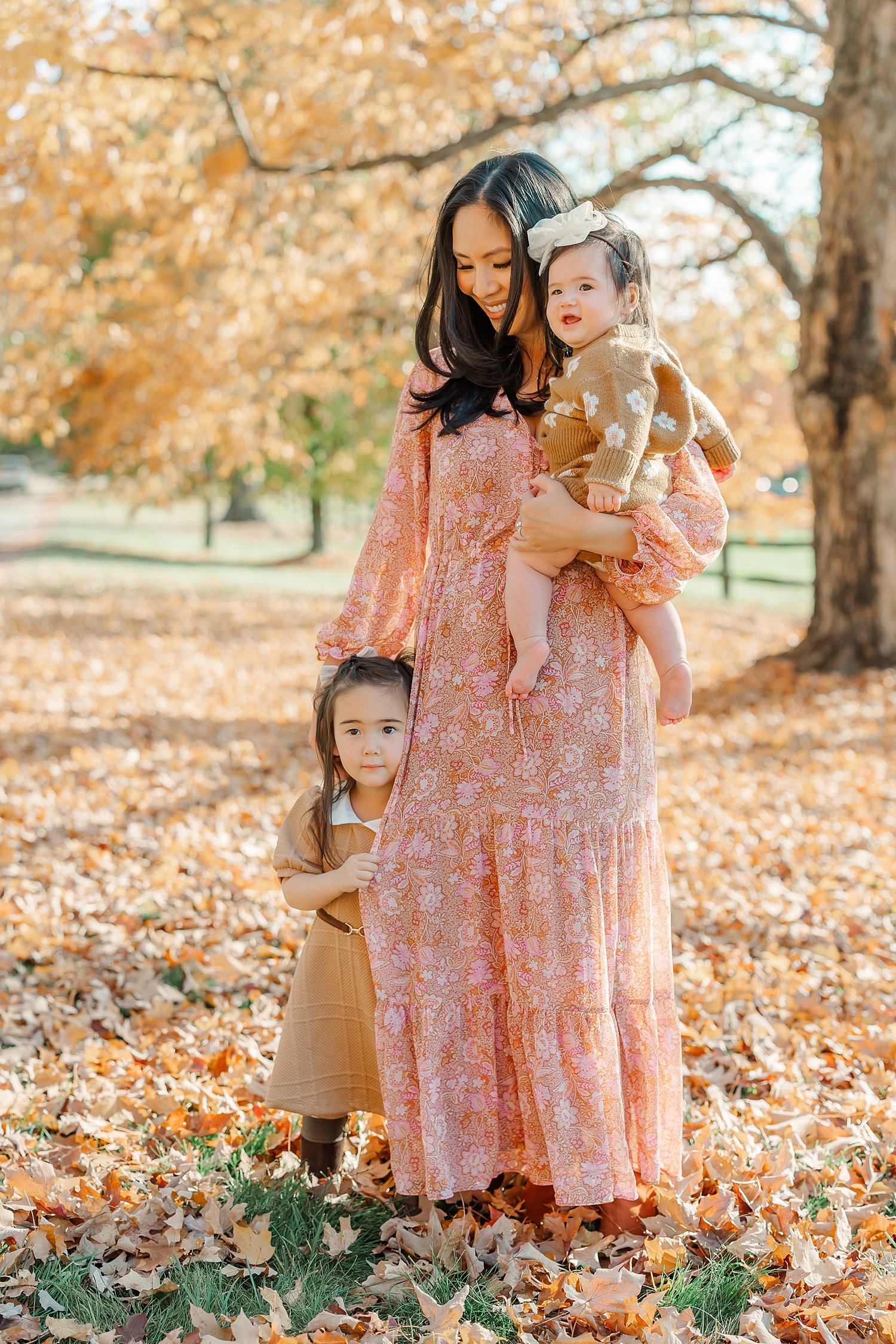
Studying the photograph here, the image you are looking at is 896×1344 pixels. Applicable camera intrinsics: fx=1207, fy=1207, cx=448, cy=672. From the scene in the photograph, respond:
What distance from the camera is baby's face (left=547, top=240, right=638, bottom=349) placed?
Result: 227 centimetres

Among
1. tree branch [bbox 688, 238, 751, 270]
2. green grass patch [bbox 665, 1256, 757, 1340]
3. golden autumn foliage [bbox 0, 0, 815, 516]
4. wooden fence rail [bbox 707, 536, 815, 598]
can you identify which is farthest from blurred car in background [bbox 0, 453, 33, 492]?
green grass patch [bbox 665, 1256, 757, 1340]

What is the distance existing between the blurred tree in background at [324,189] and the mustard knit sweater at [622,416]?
5.76m

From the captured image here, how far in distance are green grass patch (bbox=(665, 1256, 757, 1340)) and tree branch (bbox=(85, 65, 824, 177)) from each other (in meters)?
7.17

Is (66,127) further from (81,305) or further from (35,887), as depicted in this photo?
(35,887)

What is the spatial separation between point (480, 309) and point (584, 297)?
34 centimetres

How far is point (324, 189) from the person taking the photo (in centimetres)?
988

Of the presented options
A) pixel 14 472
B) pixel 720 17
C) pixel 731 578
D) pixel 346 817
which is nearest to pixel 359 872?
pixel 346 817

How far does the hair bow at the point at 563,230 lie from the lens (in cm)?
227

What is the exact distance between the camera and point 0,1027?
3.66 m

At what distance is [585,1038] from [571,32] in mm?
8584

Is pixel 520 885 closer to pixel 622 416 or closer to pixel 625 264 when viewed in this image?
pixel 622 416

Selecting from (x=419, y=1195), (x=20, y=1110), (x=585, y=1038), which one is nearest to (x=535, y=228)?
(x=585, y=1038)

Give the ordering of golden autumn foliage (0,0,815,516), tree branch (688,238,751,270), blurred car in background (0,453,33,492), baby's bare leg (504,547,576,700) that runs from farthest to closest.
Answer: blurred car in background (0,453,33,492), tree branch (688,238,751,270), golden autumn foliage (0,0,815,516), baby's bare leg (504,547,576,700)

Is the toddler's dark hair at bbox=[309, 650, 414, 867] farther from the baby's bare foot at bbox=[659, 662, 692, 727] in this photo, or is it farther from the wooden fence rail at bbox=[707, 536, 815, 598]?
the wooden fence rail at bbox=[707, 536, 815, 598]
